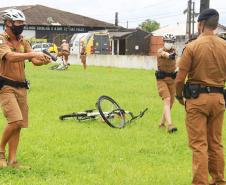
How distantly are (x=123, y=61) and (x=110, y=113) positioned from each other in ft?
85.4

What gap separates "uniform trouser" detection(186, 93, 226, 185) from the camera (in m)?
6.46

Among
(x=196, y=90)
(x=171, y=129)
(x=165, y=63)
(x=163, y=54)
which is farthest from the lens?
(x=165, y=63)

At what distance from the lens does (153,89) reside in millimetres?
20516

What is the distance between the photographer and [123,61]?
37.7 metres

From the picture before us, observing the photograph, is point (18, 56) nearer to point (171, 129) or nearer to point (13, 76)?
point (13, 76)

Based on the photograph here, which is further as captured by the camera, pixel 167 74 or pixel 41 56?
pixel 167 74

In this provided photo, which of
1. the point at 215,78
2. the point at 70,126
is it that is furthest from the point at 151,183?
the point at 70,126

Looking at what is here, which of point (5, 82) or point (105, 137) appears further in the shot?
point (105, 137)

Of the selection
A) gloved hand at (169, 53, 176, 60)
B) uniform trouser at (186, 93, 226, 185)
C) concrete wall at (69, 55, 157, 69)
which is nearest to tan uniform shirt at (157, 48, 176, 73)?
gloved hand at (169, 53, 176, 60)

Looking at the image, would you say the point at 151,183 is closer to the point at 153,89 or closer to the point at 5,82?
the point at 5,82

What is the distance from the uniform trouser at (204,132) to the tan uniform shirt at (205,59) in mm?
205

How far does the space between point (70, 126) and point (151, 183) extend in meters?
4.47

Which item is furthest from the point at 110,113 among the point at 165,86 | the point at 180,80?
the point at 180,80

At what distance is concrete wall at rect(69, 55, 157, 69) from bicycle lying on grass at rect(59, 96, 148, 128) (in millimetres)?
21437
